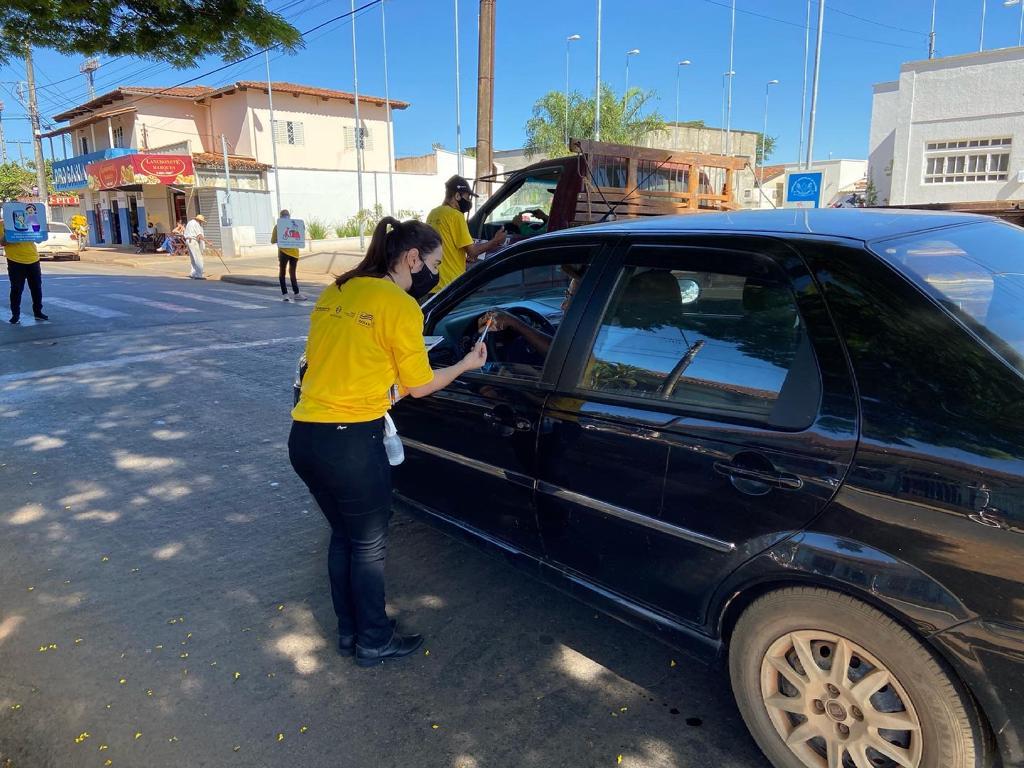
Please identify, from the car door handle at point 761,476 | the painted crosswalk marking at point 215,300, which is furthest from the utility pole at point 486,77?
the car door handle at point 761,476

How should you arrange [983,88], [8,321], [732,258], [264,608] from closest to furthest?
[732,258] → [264,608] → [8,321] → [983,88]

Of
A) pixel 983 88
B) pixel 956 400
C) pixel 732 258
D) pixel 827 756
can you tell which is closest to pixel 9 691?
pixel 827 756

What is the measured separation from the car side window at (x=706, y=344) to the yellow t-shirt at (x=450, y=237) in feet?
12.5

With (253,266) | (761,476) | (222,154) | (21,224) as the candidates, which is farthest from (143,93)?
(761,476)

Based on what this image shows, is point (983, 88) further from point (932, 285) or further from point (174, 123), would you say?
point (174, 123)

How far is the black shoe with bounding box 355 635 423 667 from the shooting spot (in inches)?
111

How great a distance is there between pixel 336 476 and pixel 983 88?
26030 millimetres

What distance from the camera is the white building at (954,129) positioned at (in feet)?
69.8

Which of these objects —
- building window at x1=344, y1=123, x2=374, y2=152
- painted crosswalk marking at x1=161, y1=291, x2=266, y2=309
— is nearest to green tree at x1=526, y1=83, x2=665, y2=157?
building window at x1=344, y1=123, x2=374, y2=152

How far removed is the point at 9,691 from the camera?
8.86 ft

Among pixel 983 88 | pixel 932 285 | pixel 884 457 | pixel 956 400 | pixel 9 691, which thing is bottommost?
pixel 9 691

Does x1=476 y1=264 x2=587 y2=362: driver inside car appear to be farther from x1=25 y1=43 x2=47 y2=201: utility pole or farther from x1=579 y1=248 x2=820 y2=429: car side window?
x1=25 y1=43 x2=47 y2=201: utility pole

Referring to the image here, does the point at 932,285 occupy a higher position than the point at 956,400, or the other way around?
the point at 932,285

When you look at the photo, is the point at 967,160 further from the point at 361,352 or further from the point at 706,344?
the point at 361,352
